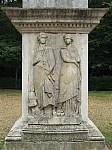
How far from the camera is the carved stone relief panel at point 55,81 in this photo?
7.67 m

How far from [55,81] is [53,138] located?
0.99 m

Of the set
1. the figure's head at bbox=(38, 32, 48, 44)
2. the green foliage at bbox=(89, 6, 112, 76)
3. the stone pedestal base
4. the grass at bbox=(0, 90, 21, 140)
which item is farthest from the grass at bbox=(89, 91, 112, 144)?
the green foliage at bbox=(89, 6, 112, 76)

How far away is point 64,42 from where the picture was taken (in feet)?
25.5

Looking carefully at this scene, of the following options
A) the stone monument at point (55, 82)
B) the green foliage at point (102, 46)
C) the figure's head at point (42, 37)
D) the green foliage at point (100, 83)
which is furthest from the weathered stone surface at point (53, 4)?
the green foliage at point (100, 83)

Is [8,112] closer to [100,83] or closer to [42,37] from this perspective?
[42,37]

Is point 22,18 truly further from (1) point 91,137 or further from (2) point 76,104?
(1) point 91,137

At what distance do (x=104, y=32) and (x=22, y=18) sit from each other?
86.4 ft

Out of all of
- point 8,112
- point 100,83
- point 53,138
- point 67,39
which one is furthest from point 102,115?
point 100,83

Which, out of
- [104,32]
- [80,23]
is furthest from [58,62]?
[104,32]

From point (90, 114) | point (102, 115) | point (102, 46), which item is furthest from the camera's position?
point (102, 46)

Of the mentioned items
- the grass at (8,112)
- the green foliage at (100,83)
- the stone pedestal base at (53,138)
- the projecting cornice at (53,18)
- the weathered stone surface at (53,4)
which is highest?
the weathered stone surface at (53,4)

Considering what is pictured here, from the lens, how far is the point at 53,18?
24.6 ft

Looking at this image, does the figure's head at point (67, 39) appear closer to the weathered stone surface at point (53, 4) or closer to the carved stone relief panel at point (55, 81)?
the carved stone relief panel at point (55, 81)

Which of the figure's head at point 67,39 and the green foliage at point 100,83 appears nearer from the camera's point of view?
the figure's head at point 67,39
